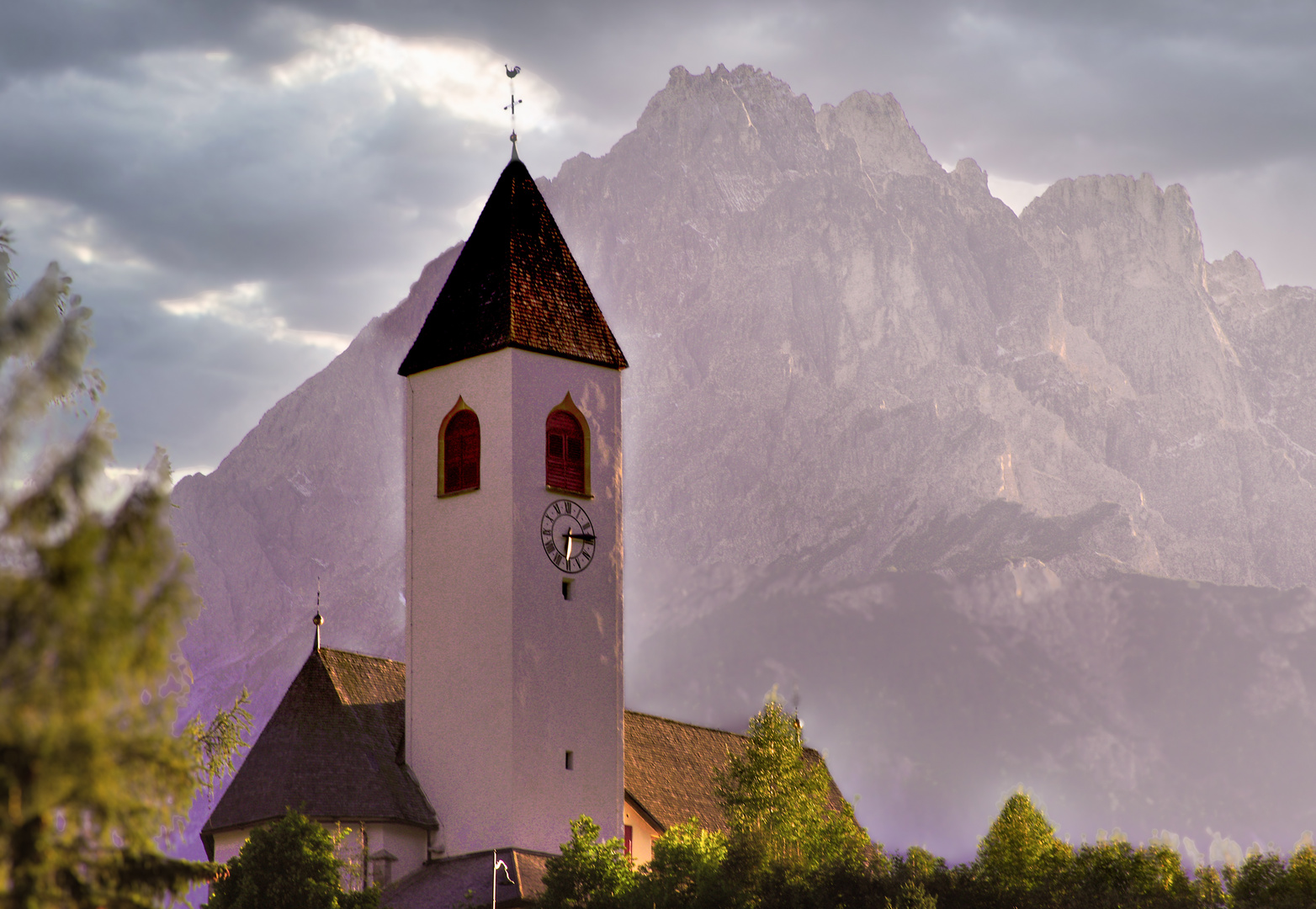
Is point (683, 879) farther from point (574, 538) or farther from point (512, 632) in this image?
point (574, 538)

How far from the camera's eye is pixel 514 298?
182 feet

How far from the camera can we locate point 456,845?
171 feet

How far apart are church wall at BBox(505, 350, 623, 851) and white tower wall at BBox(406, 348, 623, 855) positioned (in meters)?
0.04

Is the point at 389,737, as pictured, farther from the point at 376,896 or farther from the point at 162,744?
the point at 162,744

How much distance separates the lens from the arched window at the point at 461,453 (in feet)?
180

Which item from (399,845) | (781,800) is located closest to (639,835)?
(781,800)

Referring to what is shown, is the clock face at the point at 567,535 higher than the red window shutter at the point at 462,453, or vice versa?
the red window shutter at the point at 462,453

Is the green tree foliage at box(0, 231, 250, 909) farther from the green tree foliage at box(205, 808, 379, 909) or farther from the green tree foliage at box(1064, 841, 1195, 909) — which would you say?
the green tree foliage at box(1064, 841, 1195, 909)

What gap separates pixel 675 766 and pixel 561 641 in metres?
12.9

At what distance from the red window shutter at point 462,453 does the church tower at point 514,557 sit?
5 centimetres

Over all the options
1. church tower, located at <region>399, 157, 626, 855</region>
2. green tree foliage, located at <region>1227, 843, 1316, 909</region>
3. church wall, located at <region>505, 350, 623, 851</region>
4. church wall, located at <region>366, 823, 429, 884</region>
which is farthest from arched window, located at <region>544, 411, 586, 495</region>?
green tree foliage, located at <region>1227, 843, 1316, 909</region>

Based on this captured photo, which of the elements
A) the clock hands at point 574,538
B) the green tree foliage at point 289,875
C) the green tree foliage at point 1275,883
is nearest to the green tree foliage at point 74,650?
the green tree foliage at point 289,875

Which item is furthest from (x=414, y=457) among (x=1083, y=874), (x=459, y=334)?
(x=1083, y=874)

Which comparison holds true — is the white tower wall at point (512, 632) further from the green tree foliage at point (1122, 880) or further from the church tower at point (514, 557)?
the green tree foliage at point (1122, 880)
